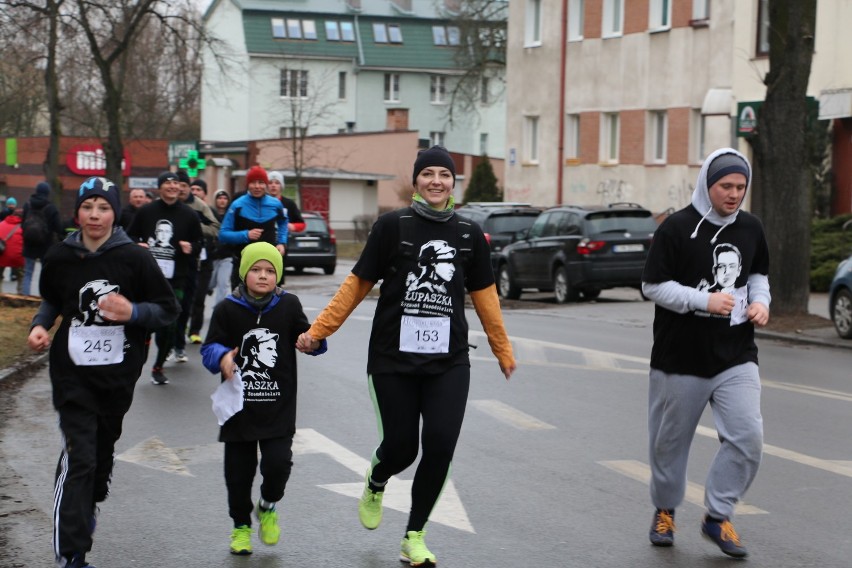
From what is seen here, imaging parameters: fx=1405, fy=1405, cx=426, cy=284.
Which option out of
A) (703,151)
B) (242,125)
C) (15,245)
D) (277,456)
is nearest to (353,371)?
(277,456)

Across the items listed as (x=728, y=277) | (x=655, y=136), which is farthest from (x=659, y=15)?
(x=728, y=277)

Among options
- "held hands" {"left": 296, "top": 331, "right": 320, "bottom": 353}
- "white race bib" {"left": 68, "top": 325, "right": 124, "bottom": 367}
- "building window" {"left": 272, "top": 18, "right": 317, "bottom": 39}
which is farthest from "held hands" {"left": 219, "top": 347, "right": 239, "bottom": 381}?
"building window" {"left": 272, "top": 18, "right": 317, "bottom": 39}

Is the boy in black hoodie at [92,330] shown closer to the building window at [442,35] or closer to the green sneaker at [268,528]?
the green sneaker at [268,528]

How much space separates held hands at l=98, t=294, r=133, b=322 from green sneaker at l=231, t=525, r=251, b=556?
3.90 feet

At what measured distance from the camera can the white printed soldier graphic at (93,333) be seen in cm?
619

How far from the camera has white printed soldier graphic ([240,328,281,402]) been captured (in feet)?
21.3

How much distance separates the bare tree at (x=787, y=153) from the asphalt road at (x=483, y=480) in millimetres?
5675

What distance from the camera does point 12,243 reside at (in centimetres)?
2281

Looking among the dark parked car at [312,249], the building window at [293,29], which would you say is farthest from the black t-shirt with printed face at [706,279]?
the building window at [293,29]

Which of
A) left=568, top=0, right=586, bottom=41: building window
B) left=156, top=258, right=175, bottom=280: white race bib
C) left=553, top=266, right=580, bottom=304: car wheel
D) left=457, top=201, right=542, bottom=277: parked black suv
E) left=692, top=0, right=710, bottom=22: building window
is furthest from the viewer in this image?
left=568, top=0, right=586, bottom=41: building window

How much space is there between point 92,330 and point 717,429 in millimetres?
2929

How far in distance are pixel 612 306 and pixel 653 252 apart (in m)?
18.4

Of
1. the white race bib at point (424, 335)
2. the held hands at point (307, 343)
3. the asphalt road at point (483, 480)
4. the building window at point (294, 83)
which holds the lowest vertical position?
the asphalt road at point (483, 480)

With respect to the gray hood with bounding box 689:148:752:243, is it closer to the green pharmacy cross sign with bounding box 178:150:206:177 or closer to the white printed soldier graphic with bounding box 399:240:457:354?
the white printed soldier graphic with bounding box 399:240:457:354
